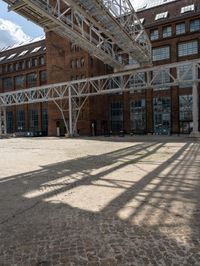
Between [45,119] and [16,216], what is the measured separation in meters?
50.6

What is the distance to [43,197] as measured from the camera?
6.86 m

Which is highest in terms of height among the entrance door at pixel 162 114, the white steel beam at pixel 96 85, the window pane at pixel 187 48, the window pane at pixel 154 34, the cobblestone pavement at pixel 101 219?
the window pane at pixel 154 34

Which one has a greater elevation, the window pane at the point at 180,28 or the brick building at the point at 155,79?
the window pane at the point at 180,28

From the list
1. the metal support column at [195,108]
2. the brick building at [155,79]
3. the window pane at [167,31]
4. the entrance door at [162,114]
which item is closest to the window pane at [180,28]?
the brick building at [155,79]

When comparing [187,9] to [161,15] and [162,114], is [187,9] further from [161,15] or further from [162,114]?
[162,114]

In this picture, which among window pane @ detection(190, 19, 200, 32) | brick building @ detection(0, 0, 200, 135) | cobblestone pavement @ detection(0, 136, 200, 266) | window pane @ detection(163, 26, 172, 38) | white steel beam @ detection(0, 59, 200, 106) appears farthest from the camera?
window pane @ detection(163, 26, 172, 38)

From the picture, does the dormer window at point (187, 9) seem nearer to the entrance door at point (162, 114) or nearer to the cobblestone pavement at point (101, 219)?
the entrance door at point (162, 114)

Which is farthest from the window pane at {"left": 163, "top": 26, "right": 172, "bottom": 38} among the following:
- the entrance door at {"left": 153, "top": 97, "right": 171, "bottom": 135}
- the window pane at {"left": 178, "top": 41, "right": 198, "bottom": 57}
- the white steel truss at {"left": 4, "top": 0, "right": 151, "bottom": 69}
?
the white steel truss at {"left": 4, "top": 0, "right": 151, "bottom": 69}

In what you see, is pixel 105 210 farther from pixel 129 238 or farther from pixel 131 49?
pixel 131 49

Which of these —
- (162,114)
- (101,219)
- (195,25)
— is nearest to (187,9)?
(195,25)

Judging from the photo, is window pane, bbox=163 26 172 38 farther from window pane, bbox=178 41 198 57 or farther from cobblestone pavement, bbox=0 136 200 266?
cobblestone pavement, bbox=0 136 200 266

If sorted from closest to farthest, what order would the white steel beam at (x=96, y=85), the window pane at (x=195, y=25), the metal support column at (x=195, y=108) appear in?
the metal support column at (x=195, y=108)
the white steel beam at (x=96, y=85)
the window pane at (x=195, y=25)

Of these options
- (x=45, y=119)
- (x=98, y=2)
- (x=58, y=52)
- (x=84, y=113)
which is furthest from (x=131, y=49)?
(x=45, y=119)

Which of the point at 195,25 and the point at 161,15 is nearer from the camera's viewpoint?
the point at 195,25
